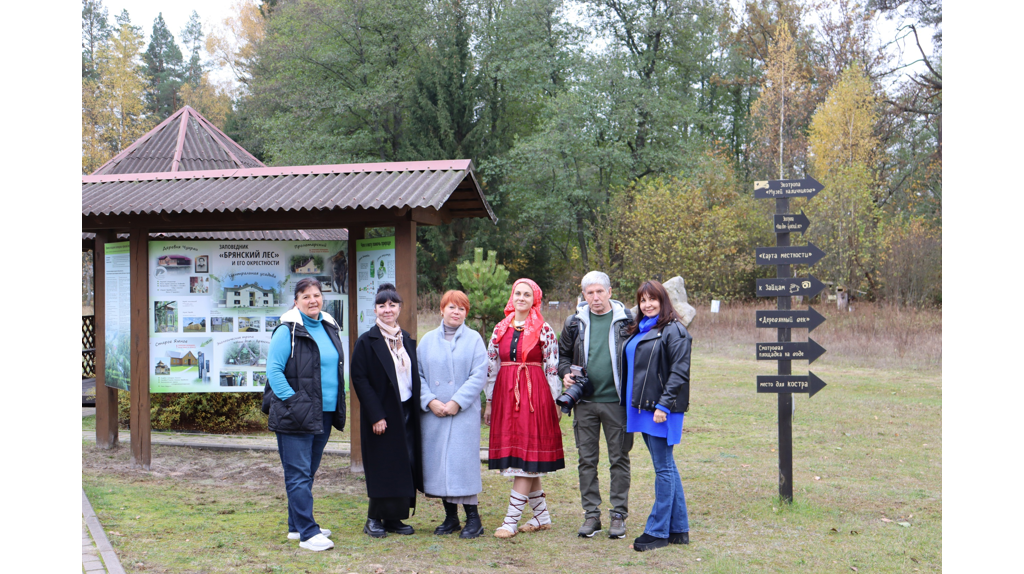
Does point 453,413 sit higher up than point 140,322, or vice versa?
point 140,322

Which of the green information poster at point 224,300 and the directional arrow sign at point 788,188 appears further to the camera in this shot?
the green information poster at point 224,300

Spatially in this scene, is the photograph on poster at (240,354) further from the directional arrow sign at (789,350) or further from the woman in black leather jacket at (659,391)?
the directional arrow sign at (789,350)

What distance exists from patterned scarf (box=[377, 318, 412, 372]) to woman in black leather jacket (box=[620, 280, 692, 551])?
1512 millimetres

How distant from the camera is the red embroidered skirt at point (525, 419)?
525 centimetres

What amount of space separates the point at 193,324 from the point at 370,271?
1.82 meters

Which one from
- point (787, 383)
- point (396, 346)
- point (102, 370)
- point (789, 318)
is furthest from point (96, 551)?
point (789, 318)

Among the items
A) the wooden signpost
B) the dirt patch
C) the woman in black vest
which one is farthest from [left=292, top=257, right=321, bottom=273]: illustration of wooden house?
the wooden signpost

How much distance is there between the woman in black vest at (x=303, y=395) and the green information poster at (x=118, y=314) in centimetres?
330

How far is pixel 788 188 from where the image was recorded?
19.9 ft

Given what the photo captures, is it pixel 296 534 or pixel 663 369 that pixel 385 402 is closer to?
pixel 296 534

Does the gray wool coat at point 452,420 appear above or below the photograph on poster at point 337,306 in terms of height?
below

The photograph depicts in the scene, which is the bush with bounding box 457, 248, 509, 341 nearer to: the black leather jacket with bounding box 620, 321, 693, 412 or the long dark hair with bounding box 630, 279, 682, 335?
the long dark hair with bounding box 630, 279, 682, 335

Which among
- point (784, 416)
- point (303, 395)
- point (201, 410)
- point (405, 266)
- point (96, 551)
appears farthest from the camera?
point (201, 410)

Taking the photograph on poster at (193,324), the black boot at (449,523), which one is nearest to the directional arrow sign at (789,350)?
the black boot at (449,523)
